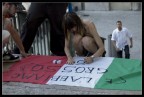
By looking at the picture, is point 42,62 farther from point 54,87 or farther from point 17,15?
point 17,15

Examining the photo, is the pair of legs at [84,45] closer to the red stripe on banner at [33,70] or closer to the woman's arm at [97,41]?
the woman's arm at [97,41]

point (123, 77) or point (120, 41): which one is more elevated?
point (123, 77)

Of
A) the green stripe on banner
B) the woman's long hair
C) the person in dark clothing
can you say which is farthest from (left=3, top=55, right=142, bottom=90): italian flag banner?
the person in dark clothing

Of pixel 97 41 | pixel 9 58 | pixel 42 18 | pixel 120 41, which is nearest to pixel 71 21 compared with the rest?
pixel 97 41

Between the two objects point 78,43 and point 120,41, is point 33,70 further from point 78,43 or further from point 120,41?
point 120,41

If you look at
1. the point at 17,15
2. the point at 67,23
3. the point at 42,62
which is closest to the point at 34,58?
the point at 42,62

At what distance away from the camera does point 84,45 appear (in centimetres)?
363

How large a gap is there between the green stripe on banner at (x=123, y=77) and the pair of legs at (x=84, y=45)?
42cm

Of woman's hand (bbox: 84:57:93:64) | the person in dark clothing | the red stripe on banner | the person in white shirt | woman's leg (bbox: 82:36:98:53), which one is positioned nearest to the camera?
the red stripe on banner

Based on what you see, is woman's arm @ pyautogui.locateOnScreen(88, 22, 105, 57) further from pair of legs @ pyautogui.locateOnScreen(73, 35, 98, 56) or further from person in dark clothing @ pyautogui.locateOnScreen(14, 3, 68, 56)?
person in dark clothing @ pyautogui.locateOnScreen(14, 3, 68, 56)

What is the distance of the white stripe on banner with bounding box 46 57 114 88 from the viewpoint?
2.91 metres

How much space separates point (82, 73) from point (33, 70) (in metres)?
0.49

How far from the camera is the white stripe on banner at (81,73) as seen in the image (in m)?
2.91

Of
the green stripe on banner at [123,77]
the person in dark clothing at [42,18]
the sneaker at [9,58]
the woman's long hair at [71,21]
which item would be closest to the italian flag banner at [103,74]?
the green stripe on banner at [123,77]
